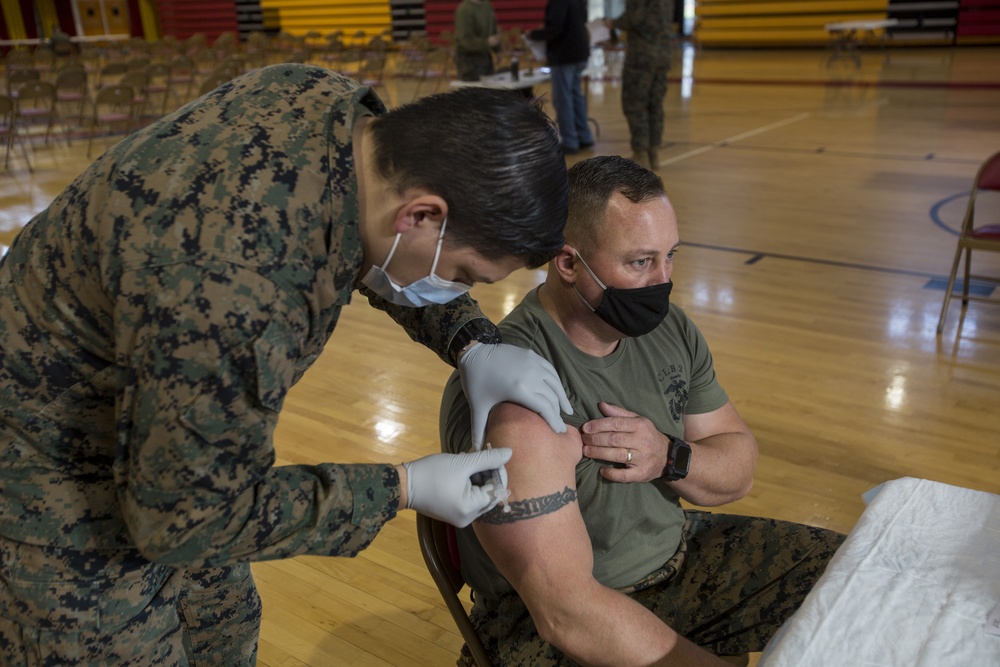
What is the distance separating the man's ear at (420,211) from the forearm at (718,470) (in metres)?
0.76

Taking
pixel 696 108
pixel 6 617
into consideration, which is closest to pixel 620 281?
pixel 6 617

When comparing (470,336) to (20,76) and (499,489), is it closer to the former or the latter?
(499,489)

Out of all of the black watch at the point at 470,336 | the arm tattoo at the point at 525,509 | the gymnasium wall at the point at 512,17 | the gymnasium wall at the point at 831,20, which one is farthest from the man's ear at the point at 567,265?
the gymnasium wall at the point at 512,17

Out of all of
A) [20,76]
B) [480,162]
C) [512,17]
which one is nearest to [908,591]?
[480,162]

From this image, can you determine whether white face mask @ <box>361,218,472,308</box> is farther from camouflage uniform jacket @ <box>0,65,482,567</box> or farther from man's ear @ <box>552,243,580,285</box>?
man's ear @ <box>552,243,580,285</box>

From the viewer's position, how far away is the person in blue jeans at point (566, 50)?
23.0ft

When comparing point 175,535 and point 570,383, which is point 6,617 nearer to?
point 175,535

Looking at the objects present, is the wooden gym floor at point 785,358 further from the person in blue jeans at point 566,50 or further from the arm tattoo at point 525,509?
the person in blue jeans at point 566,50

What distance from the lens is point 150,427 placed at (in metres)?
0.89

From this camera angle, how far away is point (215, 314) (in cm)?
86

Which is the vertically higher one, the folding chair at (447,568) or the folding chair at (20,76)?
the folding chair at (20,76)

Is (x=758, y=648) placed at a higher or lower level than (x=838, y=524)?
higher

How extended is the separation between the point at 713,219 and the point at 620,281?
13.7ft

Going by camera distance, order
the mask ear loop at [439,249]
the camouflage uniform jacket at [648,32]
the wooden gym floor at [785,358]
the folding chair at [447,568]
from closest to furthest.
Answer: the mask ear loop at [439,249]
the folding chair at [447,568]
the wooden gym floor at [785,358]
the camouflage uniform jacket at [648,32]
